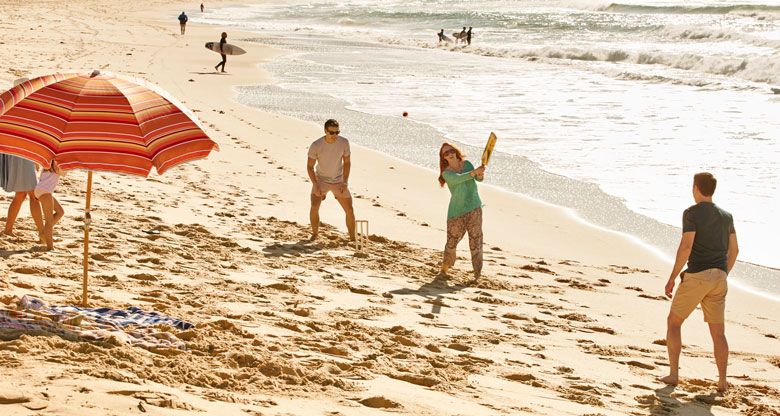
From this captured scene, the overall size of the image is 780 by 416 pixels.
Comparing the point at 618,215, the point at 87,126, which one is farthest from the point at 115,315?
the point at 618,215

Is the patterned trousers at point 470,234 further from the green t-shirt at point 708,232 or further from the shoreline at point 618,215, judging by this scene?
the green t-shirt at point 708,232

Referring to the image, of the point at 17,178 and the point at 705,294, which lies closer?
the point at 705,294

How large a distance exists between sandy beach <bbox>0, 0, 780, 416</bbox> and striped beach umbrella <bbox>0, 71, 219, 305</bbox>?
1.06m

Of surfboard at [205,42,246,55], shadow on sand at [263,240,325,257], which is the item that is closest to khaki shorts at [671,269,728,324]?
shadow on sand at [263,240,325,257]

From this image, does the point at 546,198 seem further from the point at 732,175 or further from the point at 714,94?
the point at 714,94

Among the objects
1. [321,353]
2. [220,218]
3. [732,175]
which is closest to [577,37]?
[732,175]

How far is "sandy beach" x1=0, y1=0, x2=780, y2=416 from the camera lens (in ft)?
15.1

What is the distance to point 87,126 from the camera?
5.16 metres

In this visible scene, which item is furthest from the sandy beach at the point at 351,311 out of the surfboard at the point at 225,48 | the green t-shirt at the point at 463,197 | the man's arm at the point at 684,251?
the surfboard at the point at 225,48

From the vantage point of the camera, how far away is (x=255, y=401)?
4.42 meters

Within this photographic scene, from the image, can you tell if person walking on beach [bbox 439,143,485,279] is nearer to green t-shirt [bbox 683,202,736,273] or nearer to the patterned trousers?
the patterned trousers

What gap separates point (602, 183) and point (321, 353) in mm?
8794

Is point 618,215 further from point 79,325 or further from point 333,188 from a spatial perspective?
point 79,325

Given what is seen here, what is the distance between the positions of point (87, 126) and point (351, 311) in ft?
8.53
